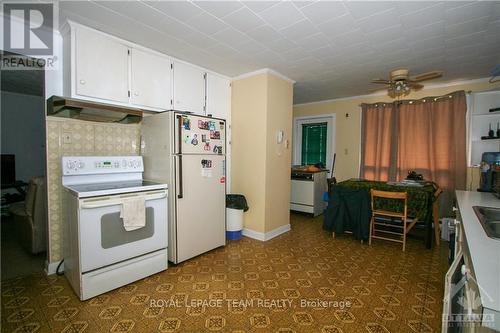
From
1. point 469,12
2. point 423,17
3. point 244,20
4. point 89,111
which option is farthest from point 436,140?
point 89,111

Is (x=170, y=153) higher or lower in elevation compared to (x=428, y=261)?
higher

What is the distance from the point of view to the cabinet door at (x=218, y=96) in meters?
3.46

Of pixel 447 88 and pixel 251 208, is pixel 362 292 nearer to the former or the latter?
pixel 251 208

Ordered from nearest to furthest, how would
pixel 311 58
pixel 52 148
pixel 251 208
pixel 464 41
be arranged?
1. pixel 52 148
2. pixel 464 41
3. pixel 311 58
4. pixel 251 208

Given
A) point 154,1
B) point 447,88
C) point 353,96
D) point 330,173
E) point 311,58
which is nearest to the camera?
point 154,1

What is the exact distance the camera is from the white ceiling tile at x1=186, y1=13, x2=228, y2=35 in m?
2.13

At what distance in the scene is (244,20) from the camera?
2170 mm

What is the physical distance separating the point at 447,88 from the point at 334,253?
3515mm

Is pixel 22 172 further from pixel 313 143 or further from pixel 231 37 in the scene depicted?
pixel 313 143

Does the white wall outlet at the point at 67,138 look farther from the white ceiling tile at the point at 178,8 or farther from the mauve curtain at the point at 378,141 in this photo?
the mauve curtain at the point at 378,141

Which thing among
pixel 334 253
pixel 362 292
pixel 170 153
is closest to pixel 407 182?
pixel 334 253

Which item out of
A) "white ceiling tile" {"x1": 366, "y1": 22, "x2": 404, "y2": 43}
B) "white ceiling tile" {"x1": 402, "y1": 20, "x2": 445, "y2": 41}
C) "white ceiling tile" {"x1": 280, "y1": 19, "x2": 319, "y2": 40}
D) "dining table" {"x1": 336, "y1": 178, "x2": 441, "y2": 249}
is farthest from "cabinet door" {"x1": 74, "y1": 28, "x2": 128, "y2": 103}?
"dining table" {"x1": 336, "y1": 178, "x2": 441, "y2": 249}

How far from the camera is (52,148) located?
93.9 inches

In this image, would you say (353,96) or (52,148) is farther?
(353,96)
